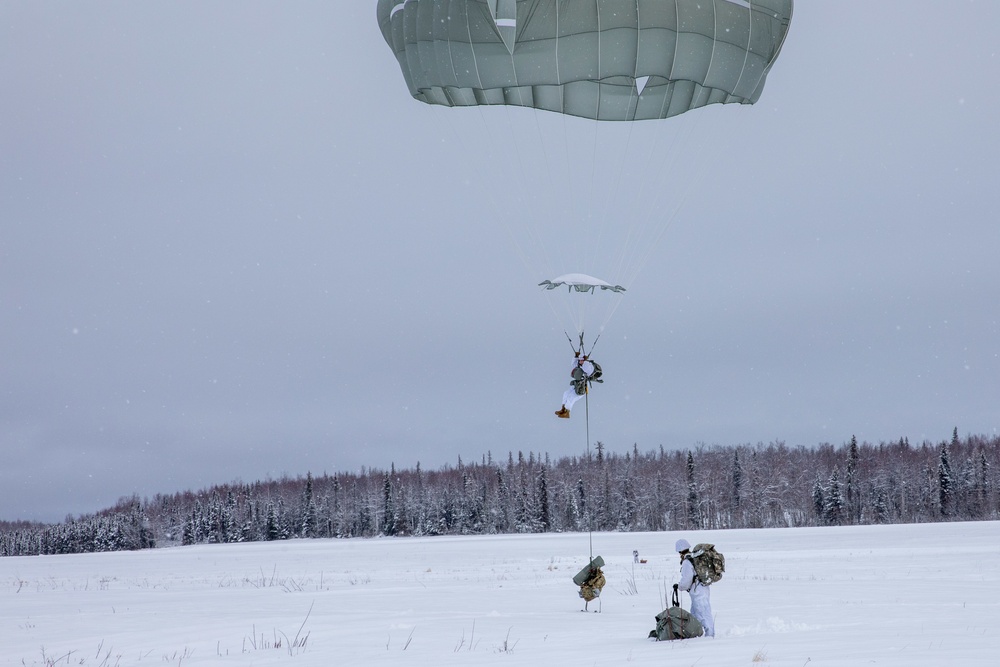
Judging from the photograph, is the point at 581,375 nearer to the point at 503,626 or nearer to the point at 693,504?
the point at 503,626

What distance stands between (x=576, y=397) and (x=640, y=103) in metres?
6.45

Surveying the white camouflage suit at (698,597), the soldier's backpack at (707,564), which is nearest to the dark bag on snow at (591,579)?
the white camouflage suit at (698,597)

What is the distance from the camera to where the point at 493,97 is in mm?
15117

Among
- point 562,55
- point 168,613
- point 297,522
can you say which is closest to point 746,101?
point 562,55

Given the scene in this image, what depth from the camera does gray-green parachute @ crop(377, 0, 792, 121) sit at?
44.2ft

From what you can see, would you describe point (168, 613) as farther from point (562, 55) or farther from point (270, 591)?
point (562, 55)

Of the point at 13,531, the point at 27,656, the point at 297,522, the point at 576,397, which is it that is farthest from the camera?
the point at 13,531

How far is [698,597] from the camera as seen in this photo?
9.27m

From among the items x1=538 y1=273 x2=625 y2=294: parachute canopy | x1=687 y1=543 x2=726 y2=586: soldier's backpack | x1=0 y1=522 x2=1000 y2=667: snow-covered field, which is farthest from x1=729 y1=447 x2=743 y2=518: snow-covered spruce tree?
x1=687 y1=543 x2=726 y2=586: soldier's backpack

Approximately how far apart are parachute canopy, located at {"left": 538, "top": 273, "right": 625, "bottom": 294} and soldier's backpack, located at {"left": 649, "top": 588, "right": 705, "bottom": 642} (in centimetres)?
661

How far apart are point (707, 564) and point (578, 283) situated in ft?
19.8

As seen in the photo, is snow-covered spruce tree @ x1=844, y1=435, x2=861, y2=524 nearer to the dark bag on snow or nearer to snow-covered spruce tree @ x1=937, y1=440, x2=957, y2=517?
snow-covered spruce tree @ x1=937, y1=440, x2=957, y2=517

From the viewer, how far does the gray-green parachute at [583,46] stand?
44.2 ft

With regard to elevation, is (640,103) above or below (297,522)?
above
